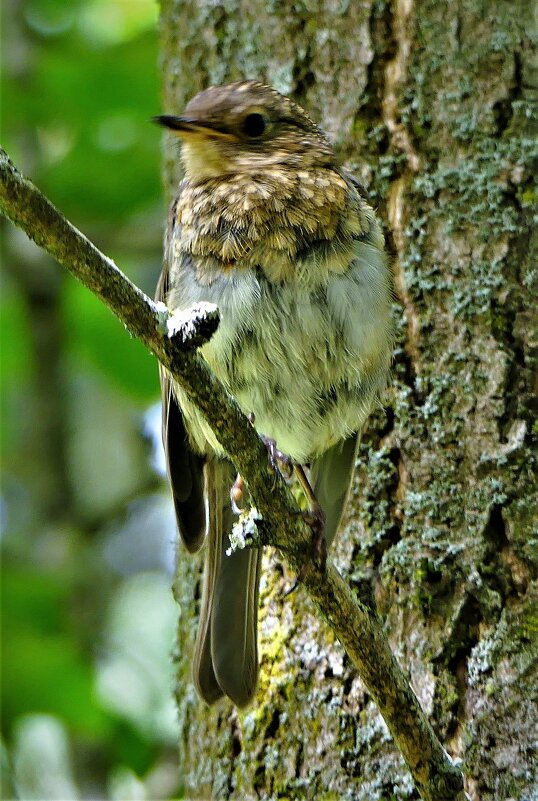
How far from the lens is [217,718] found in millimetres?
2945

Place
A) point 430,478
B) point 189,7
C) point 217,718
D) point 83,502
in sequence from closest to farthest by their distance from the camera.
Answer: point 430,478 < point 217,718 < point 189,7 < point 83,502

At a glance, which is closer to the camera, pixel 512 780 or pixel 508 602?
pixel 512 780

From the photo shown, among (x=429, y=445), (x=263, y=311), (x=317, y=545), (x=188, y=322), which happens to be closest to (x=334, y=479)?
(x=429, y=445)

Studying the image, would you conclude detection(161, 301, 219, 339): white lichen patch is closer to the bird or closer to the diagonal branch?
the diagonal branch

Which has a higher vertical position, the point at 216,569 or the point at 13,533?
the point at 13,533

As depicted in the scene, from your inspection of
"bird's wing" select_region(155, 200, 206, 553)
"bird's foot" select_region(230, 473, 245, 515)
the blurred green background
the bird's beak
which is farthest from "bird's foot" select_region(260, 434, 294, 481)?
the blurred green background

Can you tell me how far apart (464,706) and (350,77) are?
6.17 feet

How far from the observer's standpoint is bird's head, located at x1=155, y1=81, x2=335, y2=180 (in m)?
3.15

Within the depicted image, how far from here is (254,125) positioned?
323 centimetres

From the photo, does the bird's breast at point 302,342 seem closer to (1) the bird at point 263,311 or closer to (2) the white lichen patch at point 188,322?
(1) the bird at point 263,311

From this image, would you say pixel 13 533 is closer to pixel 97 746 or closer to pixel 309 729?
pixel 97 746

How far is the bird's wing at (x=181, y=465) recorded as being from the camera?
303 cm

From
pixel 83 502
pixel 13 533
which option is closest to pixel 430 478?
pixel 83 502

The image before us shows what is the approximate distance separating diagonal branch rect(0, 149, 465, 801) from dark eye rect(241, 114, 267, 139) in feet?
4.98
